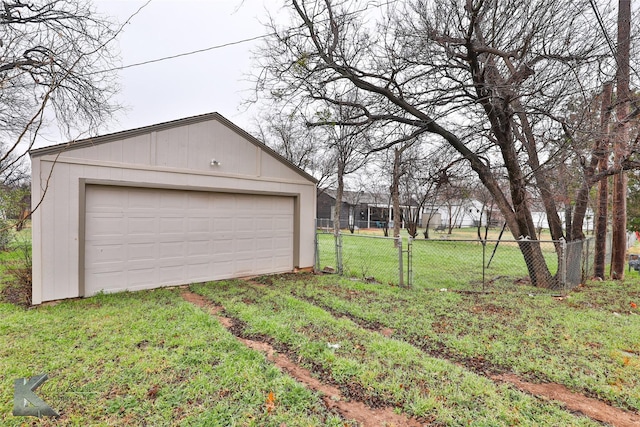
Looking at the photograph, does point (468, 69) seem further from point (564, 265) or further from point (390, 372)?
point (390, 372)

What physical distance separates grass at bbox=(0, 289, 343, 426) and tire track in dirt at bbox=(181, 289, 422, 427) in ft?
0.36

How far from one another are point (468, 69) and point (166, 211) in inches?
253

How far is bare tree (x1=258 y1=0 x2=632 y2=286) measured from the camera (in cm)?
532

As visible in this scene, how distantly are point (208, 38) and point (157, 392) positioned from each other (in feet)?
19.6

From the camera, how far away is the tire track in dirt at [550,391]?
252cm

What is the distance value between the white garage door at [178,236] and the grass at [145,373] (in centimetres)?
140

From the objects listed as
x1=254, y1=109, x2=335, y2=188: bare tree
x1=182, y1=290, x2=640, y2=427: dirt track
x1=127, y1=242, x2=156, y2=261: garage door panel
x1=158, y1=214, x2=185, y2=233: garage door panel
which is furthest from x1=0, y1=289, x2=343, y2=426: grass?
x1=254, y1=109, x2=335, y2=188: bare tree

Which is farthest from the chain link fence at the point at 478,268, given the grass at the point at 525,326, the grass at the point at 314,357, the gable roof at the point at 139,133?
the gable roof at the point at 139,133

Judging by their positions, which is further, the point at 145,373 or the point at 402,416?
the point at 145,373

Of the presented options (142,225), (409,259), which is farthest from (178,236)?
(409,259)

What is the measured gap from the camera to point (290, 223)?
822 centimetres

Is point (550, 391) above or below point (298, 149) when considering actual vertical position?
below

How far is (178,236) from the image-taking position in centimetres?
660

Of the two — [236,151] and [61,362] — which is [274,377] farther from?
[236,151]
